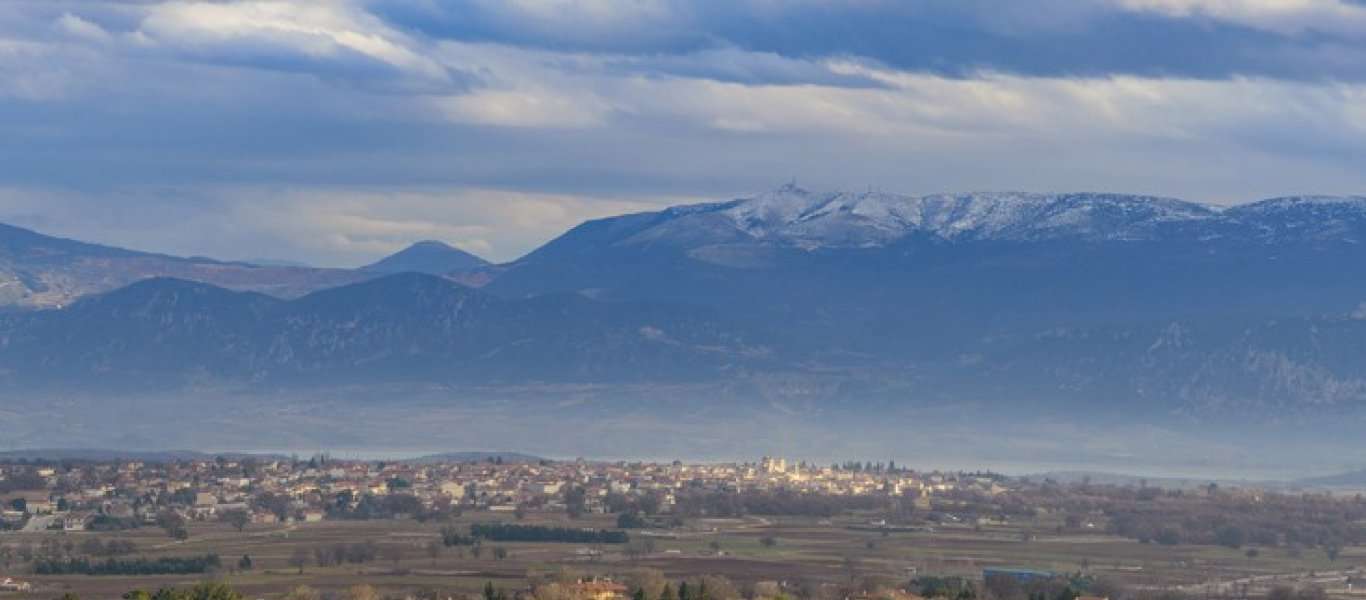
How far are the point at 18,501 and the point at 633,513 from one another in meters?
28.9

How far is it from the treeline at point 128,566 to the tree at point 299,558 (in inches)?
109

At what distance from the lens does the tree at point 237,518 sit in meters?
152

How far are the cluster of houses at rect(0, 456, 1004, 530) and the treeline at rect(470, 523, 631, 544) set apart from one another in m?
17.9

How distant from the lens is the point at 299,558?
123812mm

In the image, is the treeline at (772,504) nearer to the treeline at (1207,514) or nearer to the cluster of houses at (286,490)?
the cluster of houses at (286,490)

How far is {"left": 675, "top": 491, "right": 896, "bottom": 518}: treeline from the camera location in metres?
169

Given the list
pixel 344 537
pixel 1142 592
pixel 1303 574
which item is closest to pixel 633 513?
pixel 344 537

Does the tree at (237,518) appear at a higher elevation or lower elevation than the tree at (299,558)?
higher

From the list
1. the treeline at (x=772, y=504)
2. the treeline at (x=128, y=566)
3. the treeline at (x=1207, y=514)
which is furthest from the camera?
the treeline at (x=772, y=504)

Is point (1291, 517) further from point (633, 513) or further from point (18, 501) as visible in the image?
point (18, 501)

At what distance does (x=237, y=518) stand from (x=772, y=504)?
30549 mm

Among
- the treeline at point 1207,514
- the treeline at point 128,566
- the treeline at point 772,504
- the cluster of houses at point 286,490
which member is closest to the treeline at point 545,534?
the cluster of houses at point 286,490

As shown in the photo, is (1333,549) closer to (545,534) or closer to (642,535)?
(642,535)

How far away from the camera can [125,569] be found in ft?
386
